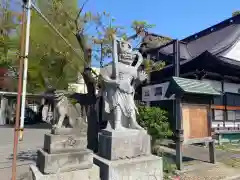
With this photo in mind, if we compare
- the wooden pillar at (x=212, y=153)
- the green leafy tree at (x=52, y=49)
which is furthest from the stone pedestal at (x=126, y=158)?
the green leafy tree at (x=52, y=49)

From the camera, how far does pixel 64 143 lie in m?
3.85

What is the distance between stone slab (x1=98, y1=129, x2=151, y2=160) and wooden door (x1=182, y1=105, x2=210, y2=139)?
86.4 inches

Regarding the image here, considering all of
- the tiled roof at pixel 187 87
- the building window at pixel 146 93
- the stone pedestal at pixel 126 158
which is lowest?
the stone pedestal at pixel 126 158

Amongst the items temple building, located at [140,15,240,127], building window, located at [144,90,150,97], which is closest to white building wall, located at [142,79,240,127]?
temple building, located at [140,15,240,127]

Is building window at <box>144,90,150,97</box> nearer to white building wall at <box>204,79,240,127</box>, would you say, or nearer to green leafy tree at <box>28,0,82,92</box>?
white building wall at <box>204,79,240,127</box>

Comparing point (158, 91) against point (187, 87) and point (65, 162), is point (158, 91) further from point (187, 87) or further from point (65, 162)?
point (65, 162)

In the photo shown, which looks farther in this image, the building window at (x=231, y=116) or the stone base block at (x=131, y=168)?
the building window at (x=231, y=116)

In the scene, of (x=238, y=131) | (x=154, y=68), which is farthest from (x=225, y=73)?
(x=154, y=68)

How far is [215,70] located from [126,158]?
8.47 meters

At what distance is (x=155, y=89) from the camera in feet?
40.2

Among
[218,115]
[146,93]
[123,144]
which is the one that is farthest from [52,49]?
[218,115]

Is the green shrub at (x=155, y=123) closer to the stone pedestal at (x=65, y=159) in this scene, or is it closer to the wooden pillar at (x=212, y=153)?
the wooden pillar at (x=212, y=153)

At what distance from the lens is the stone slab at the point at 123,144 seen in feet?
13.7

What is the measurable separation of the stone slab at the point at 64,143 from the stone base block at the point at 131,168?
24.8 inches
